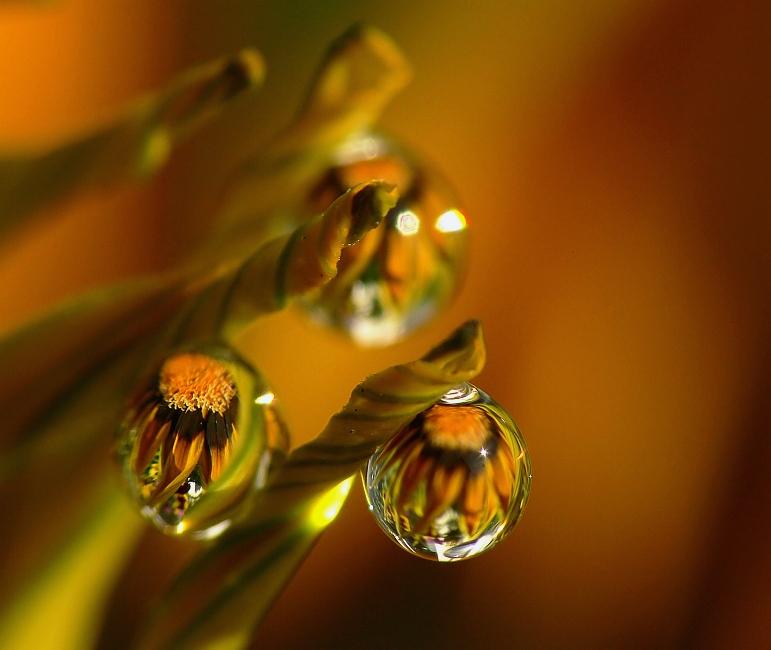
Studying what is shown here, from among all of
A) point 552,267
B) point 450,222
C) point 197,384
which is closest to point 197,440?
point 197,384

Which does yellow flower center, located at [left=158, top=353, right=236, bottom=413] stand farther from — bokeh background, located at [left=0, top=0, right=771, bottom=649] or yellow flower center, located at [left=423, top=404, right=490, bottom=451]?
bokeh background, located at [left=0, top=0, right=771, bottom=649]

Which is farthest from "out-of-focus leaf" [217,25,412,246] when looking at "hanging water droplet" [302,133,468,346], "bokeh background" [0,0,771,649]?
"bokeh background" [0,0,771,649]

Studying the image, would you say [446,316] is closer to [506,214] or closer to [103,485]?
[506,214]

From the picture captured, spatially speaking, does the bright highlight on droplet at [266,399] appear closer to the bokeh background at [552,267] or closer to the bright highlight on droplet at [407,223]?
the bright highlight on droplet at [407,223]

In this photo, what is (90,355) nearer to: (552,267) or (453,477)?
(453,477)

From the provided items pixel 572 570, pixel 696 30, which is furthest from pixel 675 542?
pixel 696 30

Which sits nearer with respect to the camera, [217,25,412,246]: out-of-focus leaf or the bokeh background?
[217,25,412,246]: out-of-focus leaf
